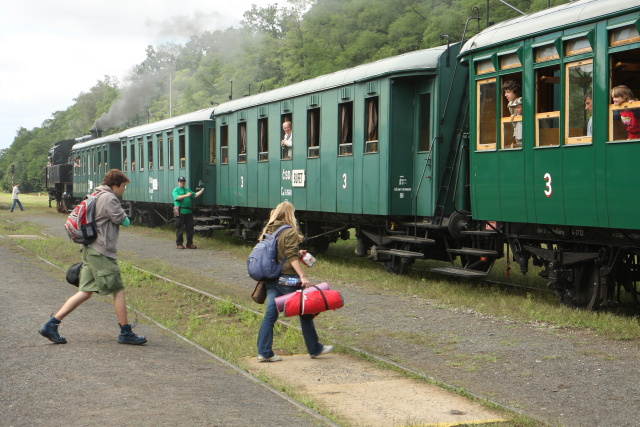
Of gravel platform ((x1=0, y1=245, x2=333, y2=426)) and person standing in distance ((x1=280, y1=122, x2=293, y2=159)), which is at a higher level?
person standing in distance ((x1=280, y1=122, x2=293, y2=159))

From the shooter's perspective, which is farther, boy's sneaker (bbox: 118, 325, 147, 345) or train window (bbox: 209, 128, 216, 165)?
train window (bbox: 209, 128, 216, 165)

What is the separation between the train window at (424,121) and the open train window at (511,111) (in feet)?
8.11

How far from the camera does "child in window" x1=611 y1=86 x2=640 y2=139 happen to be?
29.9 ft

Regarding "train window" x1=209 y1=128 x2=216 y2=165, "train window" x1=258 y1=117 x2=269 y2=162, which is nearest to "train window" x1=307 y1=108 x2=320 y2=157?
"train window" x1=258 y1=117 x2=269 y2=162

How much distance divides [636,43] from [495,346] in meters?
3.42

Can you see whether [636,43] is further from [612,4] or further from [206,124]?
[206,124]

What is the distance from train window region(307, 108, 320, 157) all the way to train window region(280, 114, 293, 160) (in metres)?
0.97

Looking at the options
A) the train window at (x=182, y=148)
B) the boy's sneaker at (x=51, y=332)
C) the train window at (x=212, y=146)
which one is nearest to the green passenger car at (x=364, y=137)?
the train window at (x=212, y=146)

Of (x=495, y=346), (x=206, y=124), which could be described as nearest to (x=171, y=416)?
(x=495, y=346)

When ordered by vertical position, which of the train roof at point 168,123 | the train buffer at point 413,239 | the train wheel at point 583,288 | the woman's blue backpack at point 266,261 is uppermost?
the train roof at point 168,123

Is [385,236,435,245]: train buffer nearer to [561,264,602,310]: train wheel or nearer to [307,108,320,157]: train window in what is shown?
[561,264,602,310]: train wheel

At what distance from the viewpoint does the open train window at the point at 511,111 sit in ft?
36.5

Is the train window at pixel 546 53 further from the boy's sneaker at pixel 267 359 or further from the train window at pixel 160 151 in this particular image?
the train window at pixel 160 151

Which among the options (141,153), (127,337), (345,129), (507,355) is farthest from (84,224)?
(141,153)
